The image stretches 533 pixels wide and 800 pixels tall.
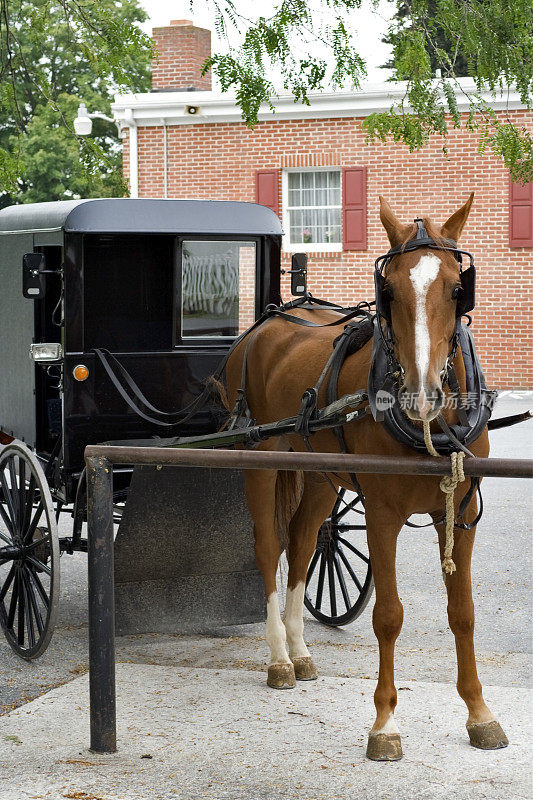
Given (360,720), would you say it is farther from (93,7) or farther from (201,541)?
(93,7)

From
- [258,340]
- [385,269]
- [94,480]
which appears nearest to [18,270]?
[258,340]

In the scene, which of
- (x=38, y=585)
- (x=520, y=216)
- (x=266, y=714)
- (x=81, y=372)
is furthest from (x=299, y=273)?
(x=520, y=216)

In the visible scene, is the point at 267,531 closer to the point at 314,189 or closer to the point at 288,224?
the point at 288,224

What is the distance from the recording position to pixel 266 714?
15.5 ft

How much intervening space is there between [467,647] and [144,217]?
10.9ft

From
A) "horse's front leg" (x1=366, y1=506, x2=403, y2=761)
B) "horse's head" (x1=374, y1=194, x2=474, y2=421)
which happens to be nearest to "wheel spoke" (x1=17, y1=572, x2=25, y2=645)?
"horse's front leg" (x1=366, y1=506, x2=403, y2=761)

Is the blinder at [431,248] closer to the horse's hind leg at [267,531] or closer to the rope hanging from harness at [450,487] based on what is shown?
the rope hanging from harness at [450,487]

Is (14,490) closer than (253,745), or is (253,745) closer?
(253,745)

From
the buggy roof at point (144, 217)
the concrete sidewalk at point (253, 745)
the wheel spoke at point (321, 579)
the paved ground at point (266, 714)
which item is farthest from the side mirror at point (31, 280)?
the wheel spoke at point (321, 579)

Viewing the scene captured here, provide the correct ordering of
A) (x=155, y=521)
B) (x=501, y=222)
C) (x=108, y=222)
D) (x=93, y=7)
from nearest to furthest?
(x=155, y=521), (x=108, y=222), (x=93, y=7), (x=501, y=222)

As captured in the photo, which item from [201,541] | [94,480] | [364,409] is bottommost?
[201,541]

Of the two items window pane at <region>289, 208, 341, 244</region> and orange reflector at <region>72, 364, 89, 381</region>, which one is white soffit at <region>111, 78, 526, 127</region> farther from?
orange reflector at <region>72, 364, 89, 381</region>

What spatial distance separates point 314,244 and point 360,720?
16376mm

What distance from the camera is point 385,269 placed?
4012 mm
